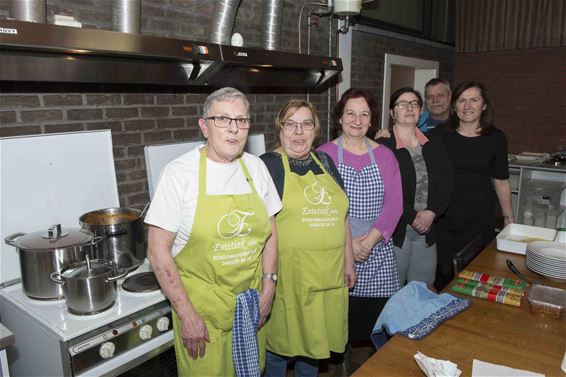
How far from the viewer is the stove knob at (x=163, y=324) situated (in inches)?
66.6

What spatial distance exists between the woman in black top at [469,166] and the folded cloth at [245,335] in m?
1.31

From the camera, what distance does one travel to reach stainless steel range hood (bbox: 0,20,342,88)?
1.48 meters

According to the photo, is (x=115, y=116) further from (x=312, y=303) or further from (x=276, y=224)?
(x=312, y=303)

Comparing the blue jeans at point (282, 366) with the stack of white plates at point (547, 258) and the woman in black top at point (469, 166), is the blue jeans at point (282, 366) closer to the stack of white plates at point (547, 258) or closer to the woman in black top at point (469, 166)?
the woman in black top at point (469, 166)

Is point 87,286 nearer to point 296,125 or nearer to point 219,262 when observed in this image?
point 219,262

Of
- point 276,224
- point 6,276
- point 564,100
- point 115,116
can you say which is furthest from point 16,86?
point 564,100

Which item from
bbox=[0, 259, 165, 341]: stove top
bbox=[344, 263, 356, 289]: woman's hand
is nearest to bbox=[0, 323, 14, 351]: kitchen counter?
bbox=[0, 259, 165, 341]: stove top

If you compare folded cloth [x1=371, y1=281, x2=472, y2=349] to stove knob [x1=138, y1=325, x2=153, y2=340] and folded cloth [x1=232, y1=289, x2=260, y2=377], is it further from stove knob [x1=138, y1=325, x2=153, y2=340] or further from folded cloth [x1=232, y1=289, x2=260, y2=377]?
stove knob [x1=138, y1=325, x2=153, y2=340]

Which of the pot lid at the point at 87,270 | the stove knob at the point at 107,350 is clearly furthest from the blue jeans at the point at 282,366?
the pot lid at the point at 87,270

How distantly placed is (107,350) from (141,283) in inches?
13.4

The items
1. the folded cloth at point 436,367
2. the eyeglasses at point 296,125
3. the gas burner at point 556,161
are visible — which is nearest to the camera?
the folded cloth at point 436,367

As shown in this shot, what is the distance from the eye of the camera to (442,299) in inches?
60.7

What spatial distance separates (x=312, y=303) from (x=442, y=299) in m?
0.53

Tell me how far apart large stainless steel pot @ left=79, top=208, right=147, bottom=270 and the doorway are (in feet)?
9.50
